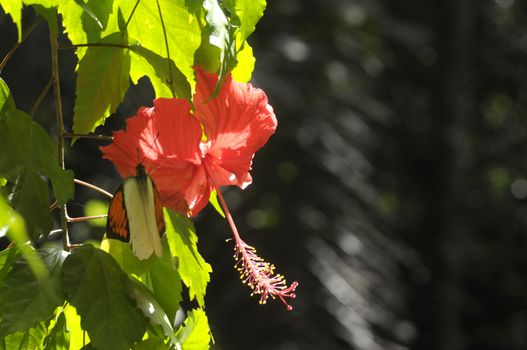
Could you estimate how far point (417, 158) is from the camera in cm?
638

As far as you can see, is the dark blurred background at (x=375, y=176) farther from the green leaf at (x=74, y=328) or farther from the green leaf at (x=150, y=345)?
the green leaf at (x=150, y=345)

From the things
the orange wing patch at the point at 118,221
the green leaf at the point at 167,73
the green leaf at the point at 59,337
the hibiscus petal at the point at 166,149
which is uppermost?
the green leaf at the point at 167,73

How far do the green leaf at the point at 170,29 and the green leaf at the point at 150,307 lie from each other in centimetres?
22

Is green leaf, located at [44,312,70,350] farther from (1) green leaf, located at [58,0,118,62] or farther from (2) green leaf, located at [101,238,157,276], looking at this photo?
(1) green leaf, located at [58,0,118,62]

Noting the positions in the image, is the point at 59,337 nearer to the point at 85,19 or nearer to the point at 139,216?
the point at 139,216

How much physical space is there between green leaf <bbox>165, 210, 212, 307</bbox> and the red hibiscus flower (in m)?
0.01

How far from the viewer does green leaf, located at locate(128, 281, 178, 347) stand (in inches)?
35.8

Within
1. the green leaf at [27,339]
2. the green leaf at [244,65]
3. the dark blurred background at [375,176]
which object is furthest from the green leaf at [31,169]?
the dark blurred background at [375,176]

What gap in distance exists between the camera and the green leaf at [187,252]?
101 cm

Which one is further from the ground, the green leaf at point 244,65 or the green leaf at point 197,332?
the green leaf at point 244,65

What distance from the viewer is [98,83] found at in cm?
101

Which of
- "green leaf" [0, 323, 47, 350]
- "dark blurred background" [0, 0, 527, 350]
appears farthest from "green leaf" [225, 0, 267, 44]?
"dark blurred background" [0, 0, 527, 350]

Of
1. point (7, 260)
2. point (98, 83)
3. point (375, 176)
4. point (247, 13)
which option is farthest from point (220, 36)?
point (375, 176)

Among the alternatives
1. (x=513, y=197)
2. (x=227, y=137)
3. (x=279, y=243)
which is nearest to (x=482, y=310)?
(x=513, y=197)
